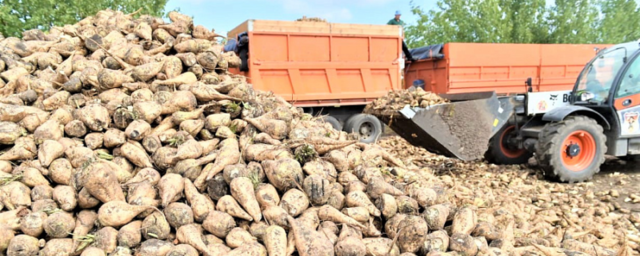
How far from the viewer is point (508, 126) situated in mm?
6992

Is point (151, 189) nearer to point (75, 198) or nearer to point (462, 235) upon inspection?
point (75, 198)

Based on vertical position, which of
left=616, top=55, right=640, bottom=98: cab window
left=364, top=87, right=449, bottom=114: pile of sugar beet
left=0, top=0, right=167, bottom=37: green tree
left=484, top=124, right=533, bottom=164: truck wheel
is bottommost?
left=484, top=124, right=533, bottom=164: truck wheel

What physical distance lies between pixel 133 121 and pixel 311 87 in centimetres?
616

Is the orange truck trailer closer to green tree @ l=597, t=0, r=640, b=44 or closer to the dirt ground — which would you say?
the dirt ground

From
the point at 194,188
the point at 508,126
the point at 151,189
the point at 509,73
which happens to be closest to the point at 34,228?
the point at 151,189

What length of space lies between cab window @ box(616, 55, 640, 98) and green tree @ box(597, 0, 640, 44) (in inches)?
615

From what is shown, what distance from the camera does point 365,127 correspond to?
9.99m

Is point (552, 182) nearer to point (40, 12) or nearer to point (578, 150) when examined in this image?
point (578, 150)

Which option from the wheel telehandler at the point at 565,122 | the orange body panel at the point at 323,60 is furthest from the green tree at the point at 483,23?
the wheel telehandler at the point at 565,122

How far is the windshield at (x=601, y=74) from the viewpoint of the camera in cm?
622

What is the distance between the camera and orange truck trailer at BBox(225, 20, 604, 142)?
8.88 meters

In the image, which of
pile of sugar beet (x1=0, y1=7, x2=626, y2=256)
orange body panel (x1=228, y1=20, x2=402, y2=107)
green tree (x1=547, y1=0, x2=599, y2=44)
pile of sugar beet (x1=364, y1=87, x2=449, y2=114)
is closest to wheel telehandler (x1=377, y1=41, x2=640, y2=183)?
pile of sugar beet (x1=364, y1=87, x2=449, y2=114)

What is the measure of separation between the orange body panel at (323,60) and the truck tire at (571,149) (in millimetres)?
4555

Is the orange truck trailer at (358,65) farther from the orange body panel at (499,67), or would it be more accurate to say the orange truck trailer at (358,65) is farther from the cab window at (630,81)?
the cab window at (630,81)
